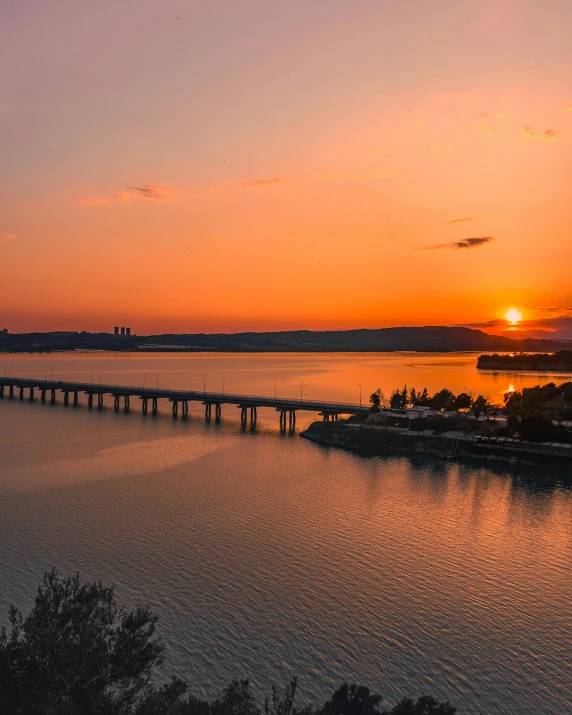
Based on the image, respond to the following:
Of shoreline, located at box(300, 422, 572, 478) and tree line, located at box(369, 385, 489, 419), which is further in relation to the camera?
tree line, located at box(369, 385, 489, 419)

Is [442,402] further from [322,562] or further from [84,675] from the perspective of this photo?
[84,675]

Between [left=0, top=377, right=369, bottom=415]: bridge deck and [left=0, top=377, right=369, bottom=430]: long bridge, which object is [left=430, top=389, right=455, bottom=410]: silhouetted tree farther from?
[left=0, top=377, right=369, bottom=430]: long bridge

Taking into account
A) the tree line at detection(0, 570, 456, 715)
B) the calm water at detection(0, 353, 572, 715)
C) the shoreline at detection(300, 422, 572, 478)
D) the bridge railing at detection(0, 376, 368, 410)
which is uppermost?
the bridge railing at detection(0, 376, 368, 410)

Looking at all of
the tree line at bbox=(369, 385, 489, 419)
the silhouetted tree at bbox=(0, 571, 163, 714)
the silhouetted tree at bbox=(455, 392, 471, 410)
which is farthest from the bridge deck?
the silhouetted tree at bbox=(0, 571, 163, 714)

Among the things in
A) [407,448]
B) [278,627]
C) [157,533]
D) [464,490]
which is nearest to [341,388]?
[407,448]

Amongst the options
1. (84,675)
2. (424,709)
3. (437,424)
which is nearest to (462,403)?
(437,424)

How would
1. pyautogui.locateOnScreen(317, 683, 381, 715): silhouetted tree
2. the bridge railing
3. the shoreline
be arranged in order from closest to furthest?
1. pyautogui.locateOnScreen(317, 683, 381, 715): silhouetted tree
2. the shoreline
3. the bridge railing

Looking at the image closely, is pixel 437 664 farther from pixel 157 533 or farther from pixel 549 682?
pixel 157 533

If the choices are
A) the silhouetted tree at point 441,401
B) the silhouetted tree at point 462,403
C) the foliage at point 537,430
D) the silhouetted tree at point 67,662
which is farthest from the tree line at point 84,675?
Answer: the silhouetted tree at point 441,401
